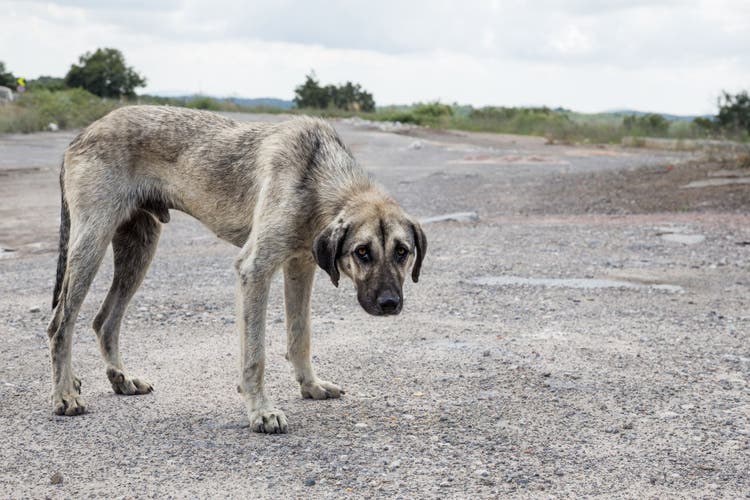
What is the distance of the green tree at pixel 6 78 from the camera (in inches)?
1865

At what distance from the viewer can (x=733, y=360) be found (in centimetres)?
653

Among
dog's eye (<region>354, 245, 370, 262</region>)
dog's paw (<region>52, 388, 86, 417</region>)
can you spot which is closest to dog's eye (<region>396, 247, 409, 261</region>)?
Answer: dog's eye (<region>354, 245, 370, 262</region>)

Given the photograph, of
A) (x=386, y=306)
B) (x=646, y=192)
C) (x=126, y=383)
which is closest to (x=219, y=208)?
(x=126, y=383)

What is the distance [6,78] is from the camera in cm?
4778

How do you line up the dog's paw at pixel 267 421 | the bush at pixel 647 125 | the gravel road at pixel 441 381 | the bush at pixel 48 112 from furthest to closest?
the bush at pixel 647 125
the bush at pixel 48 112
the dog's paw at pixel 267 421
the gravel road at pixel 441 381

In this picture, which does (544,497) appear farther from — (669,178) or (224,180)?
(669,178)

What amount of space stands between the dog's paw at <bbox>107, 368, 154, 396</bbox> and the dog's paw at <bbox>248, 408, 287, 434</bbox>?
3.50 feet

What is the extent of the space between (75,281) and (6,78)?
46.8 meters

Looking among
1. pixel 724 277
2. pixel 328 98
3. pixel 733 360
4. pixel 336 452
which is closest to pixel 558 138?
pixel 328 98

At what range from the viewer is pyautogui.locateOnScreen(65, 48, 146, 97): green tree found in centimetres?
4806

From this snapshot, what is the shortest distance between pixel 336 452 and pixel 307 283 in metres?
1.35

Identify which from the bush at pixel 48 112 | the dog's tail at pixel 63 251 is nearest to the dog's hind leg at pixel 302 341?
the dog's tail at pixel 63 251

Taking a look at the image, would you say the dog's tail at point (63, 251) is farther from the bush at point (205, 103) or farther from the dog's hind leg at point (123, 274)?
the bush at point (205, 103)

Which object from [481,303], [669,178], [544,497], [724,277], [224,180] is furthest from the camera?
[669,178]
